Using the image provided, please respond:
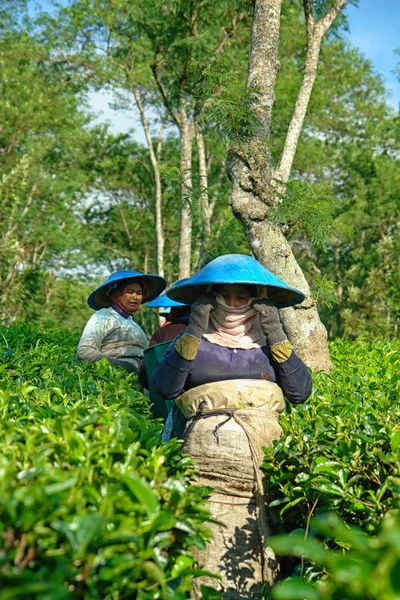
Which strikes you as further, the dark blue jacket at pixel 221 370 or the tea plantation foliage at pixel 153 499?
the dark blue jacket at pixel 221 370

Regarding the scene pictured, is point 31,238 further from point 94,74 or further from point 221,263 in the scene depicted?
point 221,263

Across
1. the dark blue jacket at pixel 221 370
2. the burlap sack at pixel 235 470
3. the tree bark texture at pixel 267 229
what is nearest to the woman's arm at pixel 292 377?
the dark blue jacket at pixel 221 370

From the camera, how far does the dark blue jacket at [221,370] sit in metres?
3.63

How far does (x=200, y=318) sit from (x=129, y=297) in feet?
9.70

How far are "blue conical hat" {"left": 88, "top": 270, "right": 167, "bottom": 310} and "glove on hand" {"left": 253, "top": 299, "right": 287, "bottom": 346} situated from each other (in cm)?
277

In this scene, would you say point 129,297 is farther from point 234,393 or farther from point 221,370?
point 234,393

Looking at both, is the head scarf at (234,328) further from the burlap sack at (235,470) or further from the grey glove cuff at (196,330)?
the burlap sack at (235,470)

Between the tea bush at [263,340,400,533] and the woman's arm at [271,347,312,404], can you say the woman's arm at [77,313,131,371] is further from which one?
the tea bush at [263,340,400,533]

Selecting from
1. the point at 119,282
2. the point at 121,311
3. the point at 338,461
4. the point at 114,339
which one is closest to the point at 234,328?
the point at 338,461

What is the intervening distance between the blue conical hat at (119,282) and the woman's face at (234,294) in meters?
2.57

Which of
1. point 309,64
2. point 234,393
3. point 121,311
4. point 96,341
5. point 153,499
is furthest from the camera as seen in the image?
point 309,64

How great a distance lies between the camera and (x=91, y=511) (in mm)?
1948

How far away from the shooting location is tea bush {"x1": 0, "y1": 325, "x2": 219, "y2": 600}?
5.64 ft

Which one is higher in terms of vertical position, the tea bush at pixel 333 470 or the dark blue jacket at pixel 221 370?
the dark blue jacket at pixel 221 370
